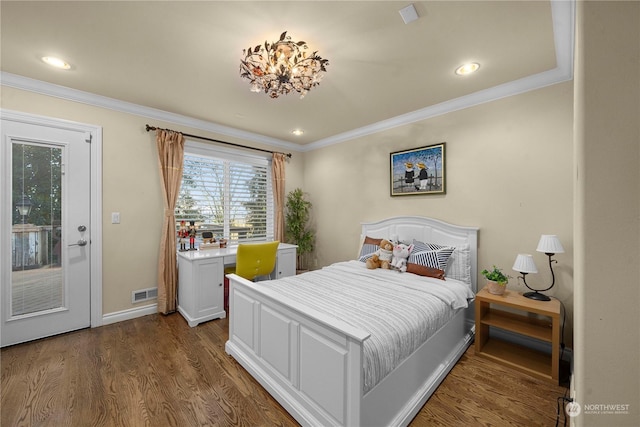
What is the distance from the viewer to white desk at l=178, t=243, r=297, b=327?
9.54 feet

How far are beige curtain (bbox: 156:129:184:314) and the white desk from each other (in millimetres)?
95

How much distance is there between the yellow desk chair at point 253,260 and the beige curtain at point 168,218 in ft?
2.18

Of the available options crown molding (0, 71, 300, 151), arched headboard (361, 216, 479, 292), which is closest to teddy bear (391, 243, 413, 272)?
arched headboard (361, 216, 479, 292)

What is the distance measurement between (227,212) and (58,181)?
188 centimetres

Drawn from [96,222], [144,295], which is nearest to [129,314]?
[144,295]

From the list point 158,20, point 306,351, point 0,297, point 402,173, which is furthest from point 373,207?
point 0,297

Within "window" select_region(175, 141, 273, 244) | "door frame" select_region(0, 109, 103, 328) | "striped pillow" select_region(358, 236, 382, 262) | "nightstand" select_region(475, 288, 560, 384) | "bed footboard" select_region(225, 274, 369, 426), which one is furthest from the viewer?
"window" select_region(175, 141, 273, 244)

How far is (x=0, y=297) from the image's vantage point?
2357mm

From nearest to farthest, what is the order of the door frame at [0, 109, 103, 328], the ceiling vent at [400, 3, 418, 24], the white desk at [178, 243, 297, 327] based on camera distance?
the ceiling vent at [400, 3, 418, 24], the door frame at [0, 109, 103, 328], the white desk at [178, 243, 297, 327]

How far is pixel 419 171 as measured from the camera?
3.22m

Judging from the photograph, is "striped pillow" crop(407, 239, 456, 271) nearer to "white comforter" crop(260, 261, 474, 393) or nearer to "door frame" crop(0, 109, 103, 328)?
"white comforter" crop(260, 261, 474, 393)

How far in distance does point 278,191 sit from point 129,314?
8.67 feet

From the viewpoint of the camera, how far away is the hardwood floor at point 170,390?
5.27ft

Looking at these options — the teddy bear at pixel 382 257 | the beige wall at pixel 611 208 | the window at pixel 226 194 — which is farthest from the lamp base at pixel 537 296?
the window at pixel 226 194
